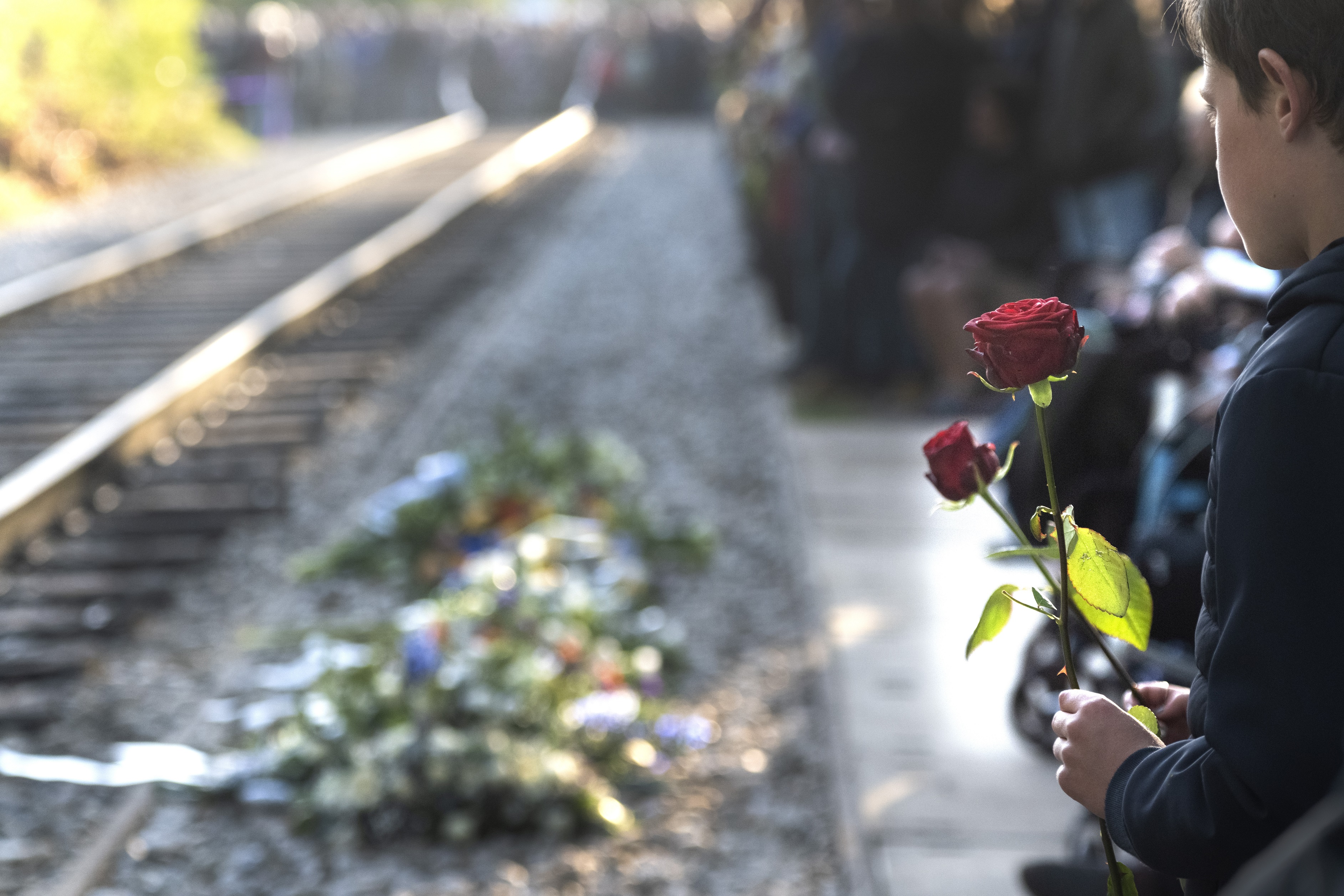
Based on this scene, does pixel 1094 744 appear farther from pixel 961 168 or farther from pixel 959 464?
pixel 961 168

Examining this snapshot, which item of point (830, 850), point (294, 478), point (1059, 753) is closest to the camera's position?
point (1059, 753)

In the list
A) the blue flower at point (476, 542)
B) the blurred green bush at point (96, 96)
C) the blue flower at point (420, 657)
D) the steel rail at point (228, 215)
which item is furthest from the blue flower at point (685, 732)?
the blurred green bush at point (96, 96)

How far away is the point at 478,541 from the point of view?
486cm

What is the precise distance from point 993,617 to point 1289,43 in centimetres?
52

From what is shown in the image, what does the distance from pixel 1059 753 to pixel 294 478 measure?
5.31 meters

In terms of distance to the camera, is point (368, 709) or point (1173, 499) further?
point (368, 709)

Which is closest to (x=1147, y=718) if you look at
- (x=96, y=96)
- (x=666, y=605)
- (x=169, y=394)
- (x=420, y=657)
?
(x=420, y=657)

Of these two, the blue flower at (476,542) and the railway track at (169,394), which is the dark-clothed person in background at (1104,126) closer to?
the blue flower at (476,542)

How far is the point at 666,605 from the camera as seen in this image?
183 inches

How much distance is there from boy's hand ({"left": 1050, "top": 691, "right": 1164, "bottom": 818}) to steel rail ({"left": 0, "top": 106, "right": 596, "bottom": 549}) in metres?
4.51

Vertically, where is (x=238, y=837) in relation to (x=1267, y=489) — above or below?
below

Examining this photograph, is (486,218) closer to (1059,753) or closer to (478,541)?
(478,541)

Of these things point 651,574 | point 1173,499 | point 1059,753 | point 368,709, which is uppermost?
point 1059,753

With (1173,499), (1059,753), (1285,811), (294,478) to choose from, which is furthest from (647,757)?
(294,478)
